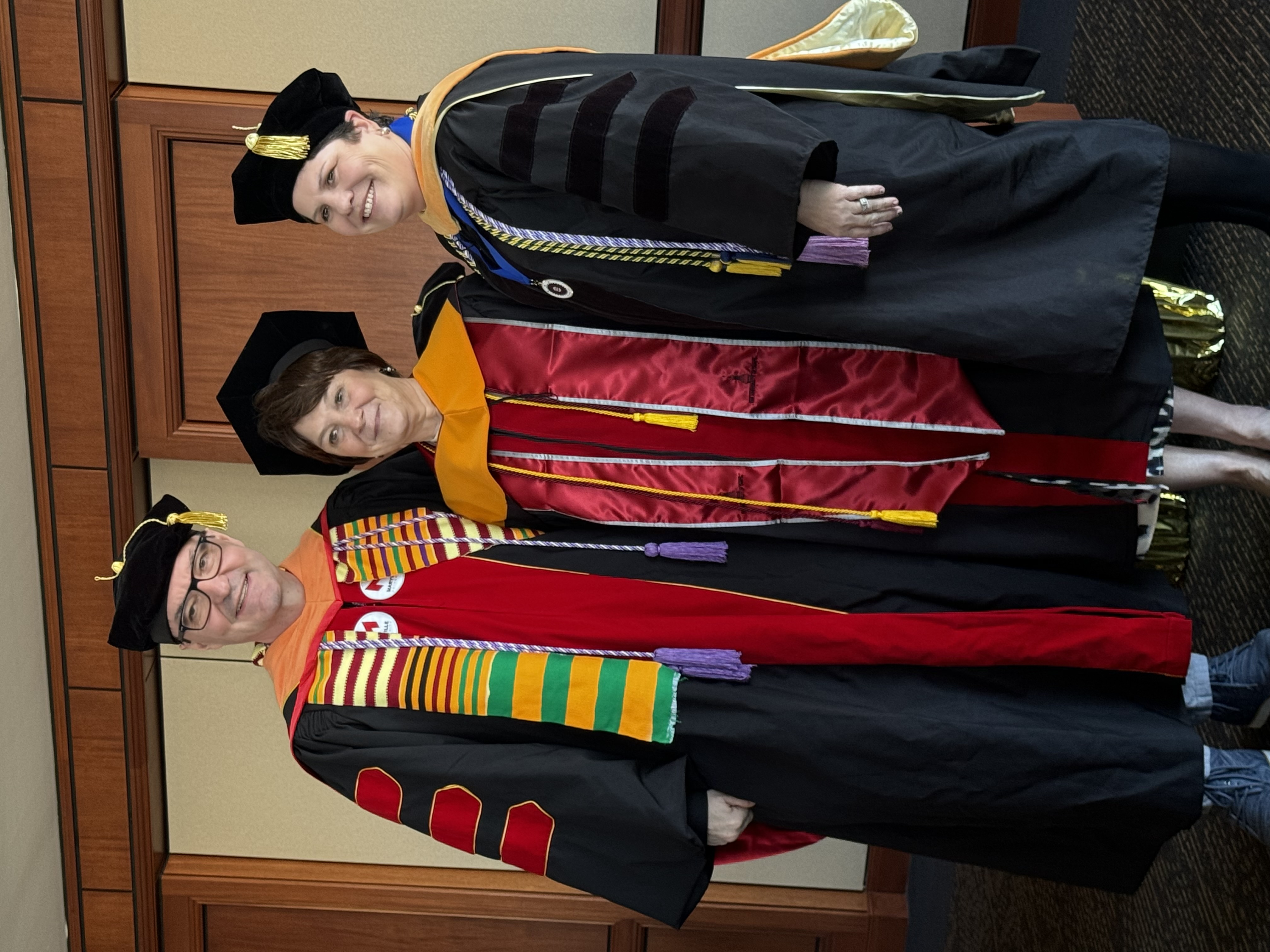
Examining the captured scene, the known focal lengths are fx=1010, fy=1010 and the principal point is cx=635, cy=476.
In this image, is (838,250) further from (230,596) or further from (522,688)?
(230,596)

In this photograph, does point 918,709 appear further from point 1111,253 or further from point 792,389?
point 1111,253

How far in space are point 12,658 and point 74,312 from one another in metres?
0.94

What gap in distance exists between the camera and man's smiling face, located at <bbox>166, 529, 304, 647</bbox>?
1914 millimetres

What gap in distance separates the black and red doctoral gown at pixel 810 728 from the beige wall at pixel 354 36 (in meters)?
1.58

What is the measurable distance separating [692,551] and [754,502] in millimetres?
136

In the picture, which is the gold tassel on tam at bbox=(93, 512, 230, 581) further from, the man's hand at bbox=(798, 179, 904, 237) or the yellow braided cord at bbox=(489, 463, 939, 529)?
the man's hand at bbox=(798, 179, 904, 237)

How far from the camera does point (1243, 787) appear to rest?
169 centimetres

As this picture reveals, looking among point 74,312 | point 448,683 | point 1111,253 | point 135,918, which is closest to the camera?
point 1111,253

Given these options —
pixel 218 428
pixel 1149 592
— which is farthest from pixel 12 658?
pixel 1149 592

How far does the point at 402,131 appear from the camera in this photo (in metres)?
1.78

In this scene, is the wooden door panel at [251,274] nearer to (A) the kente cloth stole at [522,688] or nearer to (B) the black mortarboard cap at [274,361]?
(B) the black mortarboard cap at [274,361]

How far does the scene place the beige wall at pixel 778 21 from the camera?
110 inches

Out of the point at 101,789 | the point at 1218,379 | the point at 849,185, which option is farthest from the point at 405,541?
the point at 101,789

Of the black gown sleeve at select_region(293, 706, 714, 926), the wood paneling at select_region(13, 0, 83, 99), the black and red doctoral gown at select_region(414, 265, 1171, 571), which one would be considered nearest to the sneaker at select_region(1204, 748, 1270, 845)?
the black and red doctoral gown at select_region(414, 265, 1171, 571)
